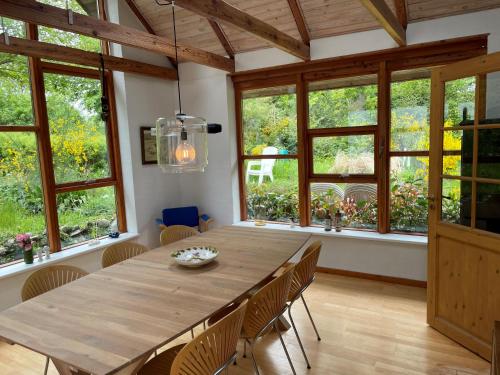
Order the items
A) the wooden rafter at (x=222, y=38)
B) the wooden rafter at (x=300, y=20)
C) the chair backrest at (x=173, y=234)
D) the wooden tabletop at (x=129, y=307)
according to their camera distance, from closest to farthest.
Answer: the wooden tabletop at (x=129, y=307), the chair backrest at (x=173, y=234), the wooden rafter at (x=300, y=20), the wooden rafter at (x=222, y=38)

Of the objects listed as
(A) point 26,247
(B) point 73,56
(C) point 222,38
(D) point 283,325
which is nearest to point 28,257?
(A) point 26,247

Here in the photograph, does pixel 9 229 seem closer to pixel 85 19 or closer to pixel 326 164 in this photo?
pixel 85 19

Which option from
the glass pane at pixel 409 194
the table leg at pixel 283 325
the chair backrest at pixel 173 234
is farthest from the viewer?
the glass pane at pixel 409 194

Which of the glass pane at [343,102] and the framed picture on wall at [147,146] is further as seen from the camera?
the framed picture on wall at [147,146]

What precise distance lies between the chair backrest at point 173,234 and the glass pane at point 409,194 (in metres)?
2.23

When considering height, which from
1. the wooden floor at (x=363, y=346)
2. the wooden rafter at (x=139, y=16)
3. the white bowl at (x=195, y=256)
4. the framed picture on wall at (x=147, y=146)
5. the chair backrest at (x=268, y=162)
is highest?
the wooden rafter at (x=139, y=16)

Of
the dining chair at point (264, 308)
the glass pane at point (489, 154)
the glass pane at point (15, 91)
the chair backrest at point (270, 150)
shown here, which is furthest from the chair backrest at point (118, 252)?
→ the glass pane at point (489, 154)

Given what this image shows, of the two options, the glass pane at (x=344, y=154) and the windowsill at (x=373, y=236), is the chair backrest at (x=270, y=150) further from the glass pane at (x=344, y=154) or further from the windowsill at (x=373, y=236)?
the windowsill at (x=373, y=236)

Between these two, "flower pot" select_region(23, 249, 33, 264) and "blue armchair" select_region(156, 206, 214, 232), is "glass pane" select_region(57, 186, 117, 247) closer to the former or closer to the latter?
"flower pot" select_region(23, 249, 33, 264)

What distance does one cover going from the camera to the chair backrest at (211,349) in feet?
4.82

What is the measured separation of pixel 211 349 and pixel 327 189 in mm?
3054

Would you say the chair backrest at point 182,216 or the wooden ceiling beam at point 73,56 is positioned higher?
the wooden ceiling beam at point 73,56

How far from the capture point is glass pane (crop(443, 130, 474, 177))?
261 centimetres

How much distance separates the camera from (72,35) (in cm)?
381
